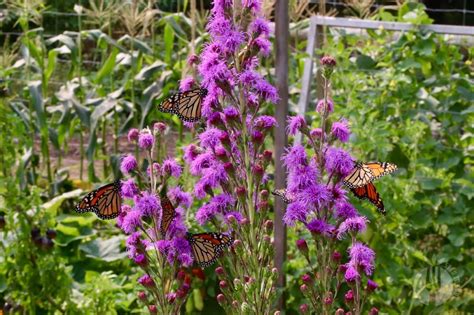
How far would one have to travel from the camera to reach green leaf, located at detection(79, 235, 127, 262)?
484 cm

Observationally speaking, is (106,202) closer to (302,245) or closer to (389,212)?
(302,245)

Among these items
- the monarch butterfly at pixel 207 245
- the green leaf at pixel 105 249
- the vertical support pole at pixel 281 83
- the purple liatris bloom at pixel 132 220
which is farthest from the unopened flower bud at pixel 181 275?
the green leaf at pixel 105 249

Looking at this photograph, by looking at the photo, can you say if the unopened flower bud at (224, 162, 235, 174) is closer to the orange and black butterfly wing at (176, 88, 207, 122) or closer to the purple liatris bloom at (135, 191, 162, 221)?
the purple liatris bloom at (135, 191, 162, 221)

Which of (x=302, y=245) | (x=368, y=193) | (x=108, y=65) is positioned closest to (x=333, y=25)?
(x=108, y=65)

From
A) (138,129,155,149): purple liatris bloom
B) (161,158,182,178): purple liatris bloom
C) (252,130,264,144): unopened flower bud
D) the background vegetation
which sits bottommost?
the background vegetation

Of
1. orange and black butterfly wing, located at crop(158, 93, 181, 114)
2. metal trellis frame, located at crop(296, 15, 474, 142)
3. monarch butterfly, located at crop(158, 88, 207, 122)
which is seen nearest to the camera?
monarch butterfly, located at crop(158, 88, 207, 122)

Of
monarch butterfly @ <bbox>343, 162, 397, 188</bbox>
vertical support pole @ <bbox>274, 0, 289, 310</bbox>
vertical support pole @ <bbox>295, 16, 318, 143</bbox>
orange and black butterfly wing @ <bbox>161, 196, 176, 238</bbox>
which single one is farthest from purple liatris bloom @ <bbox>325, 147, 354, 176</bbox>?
vertical support pole @ <bbox>295, 16, 318, 143</bbox>

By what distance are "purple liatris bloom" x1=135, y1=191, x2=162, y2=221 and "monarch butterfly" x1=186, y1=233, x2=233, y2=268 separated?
13 centimetres

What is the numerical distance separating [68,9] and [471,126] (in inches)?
266

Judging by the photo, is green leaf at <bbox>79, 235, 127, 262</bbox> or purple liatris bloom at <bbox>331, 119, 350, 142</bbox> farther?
green leaf at <bbox>79, 235, 127, 262</bbox>

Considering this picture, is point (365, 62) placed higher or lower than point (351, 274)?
higher

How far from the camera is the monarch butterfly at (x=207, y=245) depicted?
272cm

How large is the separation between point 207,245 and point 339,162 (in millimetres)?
502

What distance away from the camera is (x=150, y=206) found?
2613 millimetres
